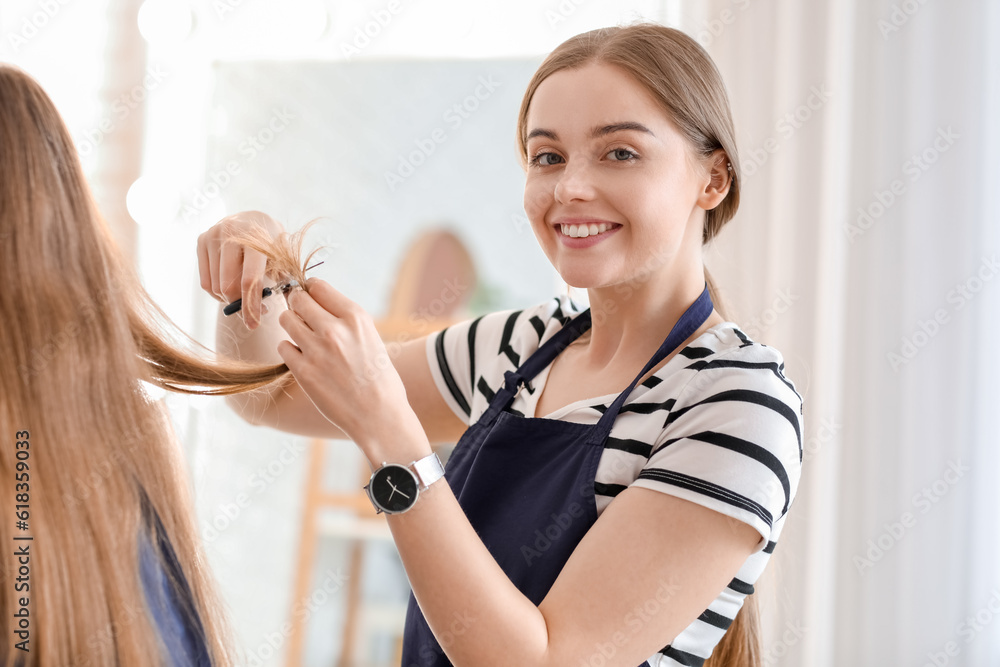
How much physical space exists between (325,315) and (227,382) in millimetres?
176

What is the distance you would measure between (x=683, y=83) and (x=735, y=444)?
1.50 feet

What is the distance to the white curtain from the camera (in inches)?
66.7

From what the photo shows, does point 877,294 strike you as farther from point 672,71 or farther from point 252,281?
point 252,281

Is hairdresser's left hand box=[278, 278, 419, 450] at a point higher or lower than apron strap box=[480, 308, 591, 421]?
higher

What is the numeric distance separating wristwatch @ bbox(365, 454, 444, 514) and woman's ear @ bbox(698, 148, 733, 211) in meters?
0.54

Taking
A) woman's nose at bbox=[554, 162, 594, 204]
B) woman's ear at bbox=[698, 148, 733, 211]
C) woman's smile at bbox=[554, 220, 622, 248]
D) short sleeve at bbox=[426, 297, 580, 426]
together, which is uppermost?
woman's ear at bbox=[698, 148, 733, 211]

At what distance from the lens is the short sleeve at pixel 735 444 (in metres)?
0.84

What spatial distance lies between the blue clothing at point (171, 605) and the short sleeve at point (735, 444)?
0.47 meters

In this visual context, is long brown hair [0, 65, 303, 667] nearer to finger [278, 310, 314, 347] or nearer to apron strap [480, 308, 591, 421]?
finger [278, 310, 314, 347]

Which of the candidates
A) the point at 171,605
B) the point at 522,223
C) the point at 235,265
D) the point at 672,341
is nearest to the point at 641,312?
the point at 672,341

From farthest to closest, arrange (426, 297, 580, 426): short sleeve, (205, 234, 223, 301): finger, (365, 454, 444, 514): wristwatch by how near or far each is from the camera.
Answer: (426, 297, 580, 426): short sleeve
(205, 234, 223, 301): finger
(365, 454, 444, 514): wristwatch

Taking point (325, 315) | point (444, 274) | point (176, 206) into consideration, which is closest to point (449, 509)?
point (325, 315)

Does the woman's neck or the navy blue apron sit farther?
the woman's neck

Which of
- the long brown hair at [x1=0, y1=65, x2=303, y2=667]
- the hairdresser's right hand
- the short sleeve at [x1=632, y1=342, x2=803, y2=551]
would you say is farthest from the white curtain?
the long brown hair at [x1=0, y1=65, x2=303, y2=667]
